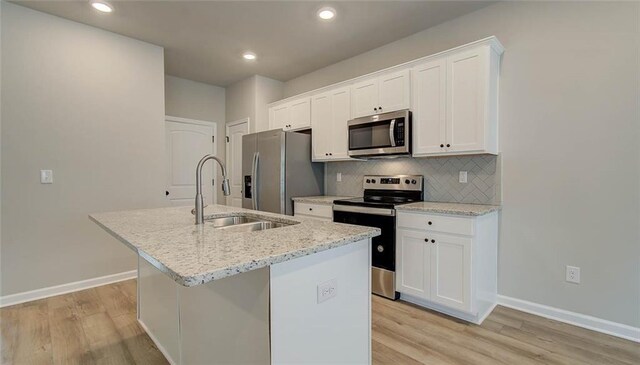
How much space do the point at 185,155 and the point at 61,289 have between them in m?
2.33

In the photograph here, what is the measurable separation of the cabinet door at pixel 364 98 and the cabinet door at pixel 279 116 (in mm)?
1176

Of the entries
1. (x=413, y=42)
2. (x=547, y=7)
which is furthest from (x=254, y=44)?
(x=547, y=7)

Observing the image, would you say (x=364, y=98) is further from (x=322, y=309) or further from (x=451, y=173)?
(x=322, y=309)

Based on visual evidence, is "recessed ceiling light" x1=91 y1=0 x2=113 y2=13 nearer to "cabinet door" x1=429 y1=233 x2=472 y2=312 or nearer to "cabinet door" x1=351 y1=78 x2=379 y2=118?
"cabinet door" x1=351 y1=78 x2=379 y2=118

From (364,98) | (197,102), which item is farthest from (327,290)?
(197,102)

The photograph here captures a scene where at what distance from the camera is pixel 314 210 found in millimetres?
3422

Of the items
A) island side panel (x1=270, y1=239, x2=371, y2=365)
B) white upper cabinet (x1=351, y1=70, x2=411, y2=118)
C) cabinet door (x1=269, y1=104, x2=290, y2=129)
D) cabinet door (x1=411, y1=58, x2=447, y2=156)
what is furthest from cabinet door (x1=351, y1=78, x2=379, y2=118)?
island side panel (x1=270, y1=239, x2=371, y2=365)

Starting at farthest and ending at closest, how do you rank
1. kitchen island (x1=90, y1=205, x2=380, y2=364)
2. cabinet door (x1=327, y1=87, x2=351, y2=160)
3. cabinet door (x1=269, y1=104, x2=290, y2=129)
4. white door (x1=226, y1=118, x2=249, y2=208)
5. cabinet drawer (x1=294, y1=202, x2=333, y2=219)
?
white door (x1=226, y1=118, x2=249, y2=208), cabinet door (x1=269, y1=104, x2=290, y2=129), cabinet door (x1=327, y1=87, x2=351, y2=160), cabinet drawer (x1=294, y1=202, x2=333, y2=219), kitchen island (x1=90, y1=205, x2=380, y2=364)

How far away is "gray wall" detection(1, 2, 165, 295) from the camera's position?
8.85 feet

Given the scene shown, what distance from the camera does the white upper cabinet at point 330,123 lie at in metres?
3.46

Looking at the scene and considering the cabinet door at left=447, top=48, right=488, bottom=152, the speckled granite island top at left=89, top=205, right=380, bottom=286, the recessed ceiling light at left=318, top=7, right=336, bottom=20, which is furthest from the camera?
the recessed ceiling light at left=318, top=7, right=336, bottom=20

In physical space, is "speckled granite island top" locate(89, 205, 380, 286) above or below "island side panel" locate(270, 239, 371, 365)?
above

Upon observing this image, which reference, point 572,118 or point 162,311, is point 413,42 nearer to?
point 572,118

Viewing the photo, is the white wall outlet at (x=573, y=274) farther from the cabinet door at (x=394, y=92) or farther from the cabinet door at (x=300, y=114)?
the cabinet door at (x=300, y=114)
